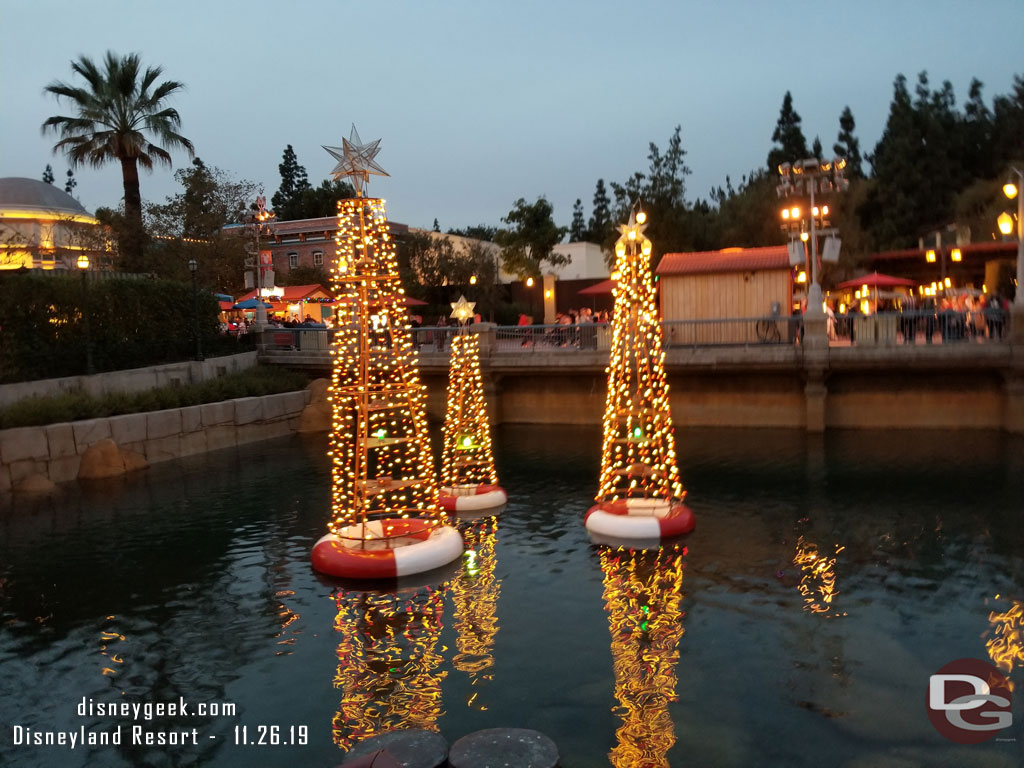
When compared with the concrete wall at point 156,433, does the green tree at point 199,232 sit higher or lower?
higher

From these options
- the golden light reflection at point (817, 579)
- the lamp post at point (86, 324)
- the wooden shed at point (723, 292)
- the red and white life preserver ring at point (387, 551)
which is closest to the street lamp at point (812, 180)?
the wooden shed at point (723, 292)

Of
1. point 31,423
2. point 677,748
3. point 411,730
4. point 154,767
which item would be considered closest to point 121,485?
point 31,423

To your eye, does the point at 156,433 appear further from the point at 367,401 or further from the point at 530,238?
the point at 530,238

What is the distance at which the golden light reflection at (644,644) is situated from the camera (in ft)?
25.8

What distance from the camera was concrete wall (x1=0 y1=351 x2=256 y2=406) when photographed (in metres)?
22.8

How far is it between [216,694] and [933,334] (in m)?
21.6

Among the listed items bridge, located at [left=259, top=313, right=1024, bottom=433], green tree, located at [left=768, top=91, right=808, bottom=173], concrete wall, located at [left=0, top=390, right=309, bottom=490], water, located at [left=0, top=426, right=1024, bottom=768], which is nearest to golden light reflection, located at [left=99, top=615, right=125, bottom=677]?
water, located at [left=0, top=426, right=1024, bottom=768]

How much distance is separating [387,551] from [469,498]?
14.4ft

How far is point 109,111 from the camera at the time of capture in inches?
1321

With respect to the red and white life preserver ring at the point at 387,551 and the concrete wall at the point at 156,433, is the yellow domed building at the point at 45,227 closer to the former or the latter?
the concrete wall at the point at 156,433

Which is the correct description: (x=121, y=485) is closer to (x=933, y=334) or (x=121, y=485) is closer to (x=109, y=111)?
(x=109, y=111)

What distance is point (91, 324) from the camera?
85.0 feet

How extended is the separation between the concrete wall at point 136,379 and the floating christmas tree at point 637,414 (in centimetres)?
1657

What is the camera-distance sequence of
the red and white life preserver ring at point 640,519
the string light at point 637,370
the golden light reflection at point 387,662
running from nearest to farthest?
the golden light reflection at point 387,662 < the red and white life preserver ring at point 640,519 < the string light at point 637,370
